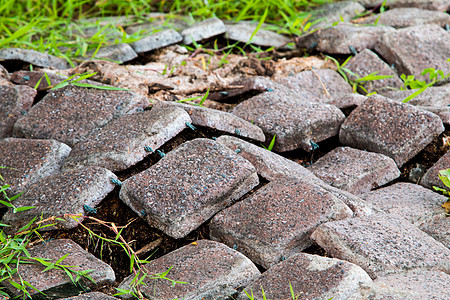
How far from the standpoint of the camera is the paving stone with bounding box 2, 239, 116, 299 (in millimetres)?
1440

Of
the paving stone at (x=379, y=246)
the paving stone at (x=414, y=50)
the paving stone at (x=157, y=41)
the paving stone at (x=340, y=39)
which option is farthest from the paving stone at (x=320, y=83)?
the paving stone at (x=379, y=246)

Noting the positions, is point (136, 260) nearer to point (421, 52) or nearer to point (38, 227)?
point (38, 227)

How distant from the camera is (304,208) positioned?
5.26 ft

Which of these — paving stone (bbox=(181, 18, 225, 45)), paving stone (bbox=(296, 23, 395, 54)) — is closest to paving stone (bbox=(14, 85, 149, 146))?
paving stone (bbox=(181, 18, 225, 45))

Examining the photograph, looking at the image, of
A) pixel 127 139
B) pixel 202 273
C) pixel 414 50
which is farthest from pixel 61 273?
pixel 414 50

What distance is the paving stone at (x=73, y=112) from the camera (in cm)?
204

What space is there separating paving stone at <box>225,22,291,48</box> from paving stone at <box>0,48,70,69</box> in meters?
1.05

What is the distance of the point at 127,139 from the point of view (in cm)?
187

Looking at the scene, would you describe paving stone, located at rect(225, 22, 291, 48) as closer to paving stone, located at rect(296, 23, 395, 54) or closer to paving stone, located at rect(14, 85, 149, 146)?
paving stone, located at rect(296, 23, 395, 54)

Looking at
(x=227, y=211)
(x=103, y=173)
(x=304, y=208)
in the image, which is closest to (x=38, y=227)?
(x=103, y=173)

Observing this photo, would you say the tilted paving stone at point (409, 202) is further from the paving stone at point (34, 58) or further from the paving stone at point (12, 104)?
the paving stone at point (34, 58)

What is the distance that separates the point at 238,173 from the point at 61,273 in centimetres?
68

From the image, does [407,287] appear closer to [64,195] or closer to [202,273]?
[202,273]

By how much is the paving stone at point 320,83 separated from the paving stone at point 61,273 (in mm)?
1501
